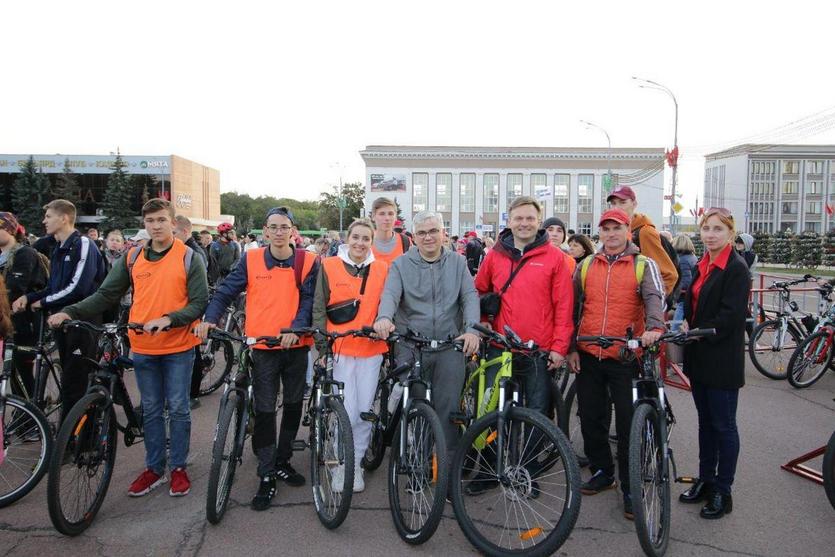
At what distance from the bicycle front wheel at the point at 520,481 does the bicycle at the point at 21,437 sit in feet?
9.38

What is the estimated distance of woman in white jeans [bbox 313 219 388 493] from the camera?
14.0 ft

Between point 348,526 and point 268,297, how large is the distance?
1640 millimetres

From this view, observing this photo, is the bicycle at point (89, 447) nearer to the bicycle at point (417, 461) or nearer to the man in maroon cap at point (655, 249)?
the bicycle at point (417, 461)

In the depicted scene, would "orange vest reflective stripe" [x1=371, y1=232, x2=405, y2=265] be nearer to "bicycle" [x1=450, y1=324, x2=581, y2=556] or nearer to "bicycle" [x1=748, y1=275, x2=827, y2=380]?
"bicycle" [x1=450, y1=324, x2=581, y2=556]

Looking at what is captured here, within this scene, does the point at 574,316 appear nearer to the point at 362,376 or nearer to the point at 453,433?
the point at 453,433

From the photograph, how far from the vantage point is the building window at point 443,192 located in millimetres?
81875

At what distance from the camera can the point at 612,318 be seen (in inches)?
159

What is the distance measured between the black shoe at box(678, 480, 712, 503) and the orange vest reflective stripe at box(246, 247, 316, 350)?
2.87m

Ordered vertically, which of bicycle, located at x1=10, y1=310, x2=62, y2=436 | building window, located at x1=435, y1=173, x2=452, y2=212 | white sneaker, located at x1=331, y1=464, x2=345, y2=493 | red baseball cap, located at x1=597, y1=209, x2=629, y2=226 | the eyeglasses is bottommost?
white sneaker, located at x1=331, y1=464, x2=345, y2=493

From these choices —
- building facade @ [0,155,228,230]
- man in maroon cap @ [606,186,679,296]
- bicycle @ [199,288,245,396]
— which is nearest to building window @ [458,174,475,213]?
building facade @ [0,155,228,230]

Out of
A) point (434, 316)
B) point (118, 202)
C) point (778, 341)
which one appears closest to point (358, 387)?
point (434, 316)

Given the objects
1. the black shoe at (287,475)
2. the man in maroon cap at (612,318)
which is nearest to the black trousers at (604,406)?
the man in maroon cap at (612,318)

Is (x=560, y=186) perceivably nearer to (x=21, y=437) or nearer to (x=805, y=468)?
(x=805, y=468)

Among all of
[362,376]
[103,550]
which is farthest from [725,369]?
[103,550]
